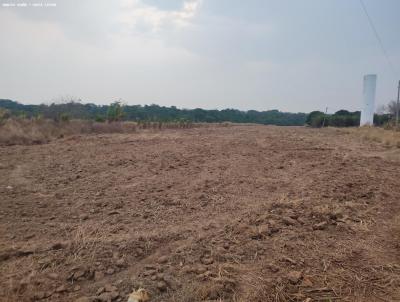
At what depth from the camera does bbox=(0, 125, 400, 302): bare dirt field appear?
1964mm

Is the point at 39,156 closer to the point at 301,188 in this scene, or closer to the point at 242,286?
the point at 301,188

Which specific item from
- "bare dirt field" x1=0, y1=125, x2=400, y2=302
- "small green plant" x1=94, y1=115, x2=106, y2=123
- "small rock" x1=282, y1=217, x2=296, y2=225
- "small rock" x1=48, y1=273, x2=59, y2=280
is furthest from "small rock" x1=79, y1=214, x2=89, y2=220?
"small green plant" x1=94, y1=115, x2=106, y2=123

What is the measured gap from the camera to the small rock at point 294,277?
1997 mm

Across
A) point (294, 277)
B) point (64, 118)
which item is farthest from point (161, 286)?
point (64, 118)

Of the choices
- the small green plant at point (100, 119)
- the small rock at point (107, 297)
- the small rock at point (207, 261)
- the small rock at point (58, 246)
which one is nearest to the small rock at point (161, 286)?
the small rock at point (107, 297)

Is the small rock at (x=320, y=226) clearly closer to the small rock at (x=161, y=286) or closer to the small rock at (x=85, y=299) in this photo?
the small rock at (x=161, y=286)

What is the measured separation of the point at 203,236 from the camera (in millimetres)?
2695

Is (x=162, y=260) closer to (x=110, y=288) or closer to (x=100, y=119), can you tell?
(x=110, y=288)

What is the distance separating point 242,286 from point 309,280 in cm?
48

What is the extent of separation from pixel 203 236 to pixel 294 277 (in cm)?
93

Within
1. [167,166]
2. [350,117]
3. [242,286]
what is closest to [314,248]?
[242,286]

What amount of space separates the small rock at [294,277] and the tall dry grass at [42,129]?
11.3 m

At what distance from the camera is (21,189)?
4496 mm

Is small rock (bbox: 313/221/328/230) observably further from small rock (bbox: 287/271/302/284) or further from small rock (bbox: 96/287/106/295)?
small rock (bbox: 96/287/106/295)
